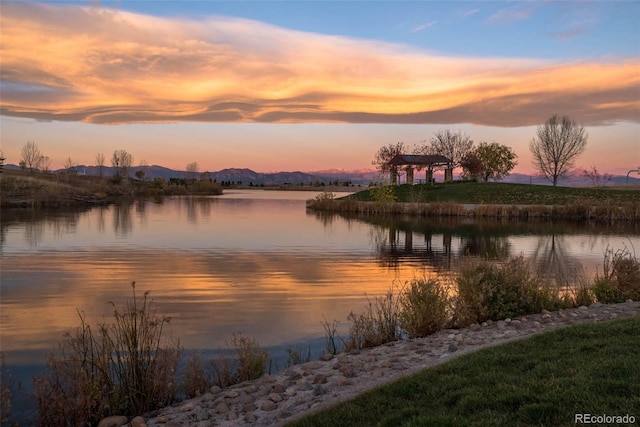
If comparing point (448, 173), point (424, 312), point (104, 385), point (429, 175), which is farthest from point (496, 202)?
point (104, 385)

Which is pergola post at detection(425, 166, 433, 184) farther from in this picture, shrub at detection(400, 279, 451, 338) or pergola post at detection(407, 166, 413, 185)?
shrub at detection(400, 279, 451, 338)

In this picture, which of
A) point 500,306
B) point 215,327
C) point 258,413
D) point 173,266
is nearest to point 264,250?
point 173,266

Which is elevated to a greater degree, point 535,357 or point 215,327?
point 535,357

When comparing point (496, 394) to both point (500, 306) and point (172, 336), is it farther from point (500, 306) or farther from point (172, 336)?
point (172, 336)

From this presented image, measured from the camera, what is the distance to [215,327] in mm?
10547

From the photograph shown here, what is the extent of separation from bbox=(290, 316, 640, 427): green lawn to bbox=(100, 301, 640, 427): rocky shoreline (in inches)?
19.7

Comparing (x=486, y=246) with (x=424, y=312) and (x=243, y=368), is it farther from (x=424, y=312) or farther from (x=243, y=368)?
(x=243, y=368)

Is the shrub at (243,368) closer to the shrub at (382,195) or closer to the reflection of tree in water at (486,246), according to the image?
the reflection of tree in water at (486,246)

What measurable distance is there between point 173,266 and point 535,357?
47.6ft

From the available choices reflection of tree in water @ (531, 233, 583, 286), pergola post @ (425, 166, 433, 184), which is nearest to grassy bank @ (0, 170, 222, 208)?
pergola post @ (425, 166, 433, 184)

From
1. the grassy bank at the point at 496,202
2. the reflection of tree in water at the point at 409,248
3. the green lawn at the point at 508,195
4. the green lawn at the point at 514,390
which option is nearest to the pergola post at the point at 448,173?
the grassy bank at the point at 496,202

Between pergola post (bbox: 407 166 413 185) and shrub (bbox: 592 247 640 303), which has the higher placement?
pergola post (bbox: 407 166 413 185)

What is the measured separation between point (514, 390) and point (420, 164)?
73.4 meters

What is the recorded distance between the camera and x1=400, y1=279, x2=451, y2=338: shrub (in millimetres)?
9641
